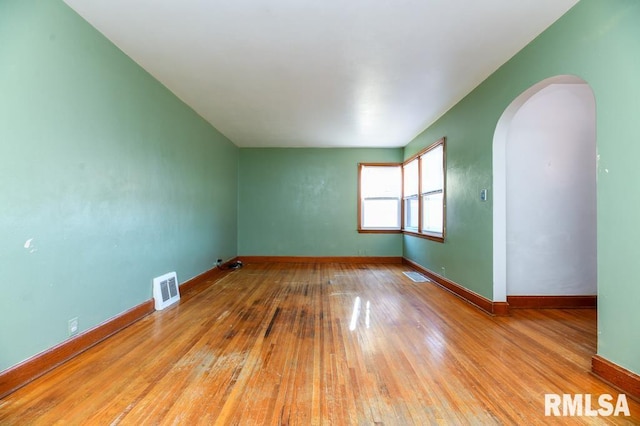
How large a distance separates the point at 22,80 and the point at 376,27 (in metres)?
2.49

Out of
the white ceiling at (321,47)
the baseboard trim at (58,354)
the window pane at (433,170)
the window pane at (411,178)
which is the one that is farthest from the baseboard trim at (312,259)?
the baseboard trim at (58,354)

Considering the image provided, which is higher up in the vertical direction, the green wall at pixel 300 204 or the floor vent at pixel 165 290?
the green wall at pixel 300 204

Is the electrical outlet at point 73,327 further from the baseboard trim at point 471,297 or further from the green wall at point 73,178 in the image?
the baseboard trim at point 471,297

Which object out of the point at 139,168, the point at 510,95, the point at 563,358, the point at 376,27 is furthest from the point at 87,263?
the point at 510,95

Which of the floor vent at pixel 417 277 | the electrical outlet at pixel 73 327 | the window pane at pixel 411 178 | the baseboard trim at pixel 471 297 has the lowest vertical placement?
the floor vent at pixel 417 277

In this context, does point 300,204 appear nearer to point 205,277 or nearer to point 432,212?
point 205,277

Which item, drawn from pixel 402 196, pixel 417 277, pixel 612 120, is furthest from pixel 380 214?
pixel 612 120

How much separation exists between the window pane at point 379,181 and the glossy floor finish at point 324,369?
3582mm

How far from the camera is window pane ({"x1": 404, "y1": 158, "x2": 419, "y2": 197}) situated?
18.4 ft

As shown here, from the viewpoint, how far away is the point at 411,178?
19.3ft

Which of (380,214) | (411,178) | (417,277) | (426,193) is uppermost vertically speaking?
(411,178)

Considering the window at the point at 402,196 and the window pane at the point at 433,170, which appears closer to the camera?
the window pane at the point at 433,170

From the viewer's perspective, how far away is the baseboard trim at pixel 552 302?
10.5 feet

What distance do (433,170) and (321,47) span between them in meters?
3.13
